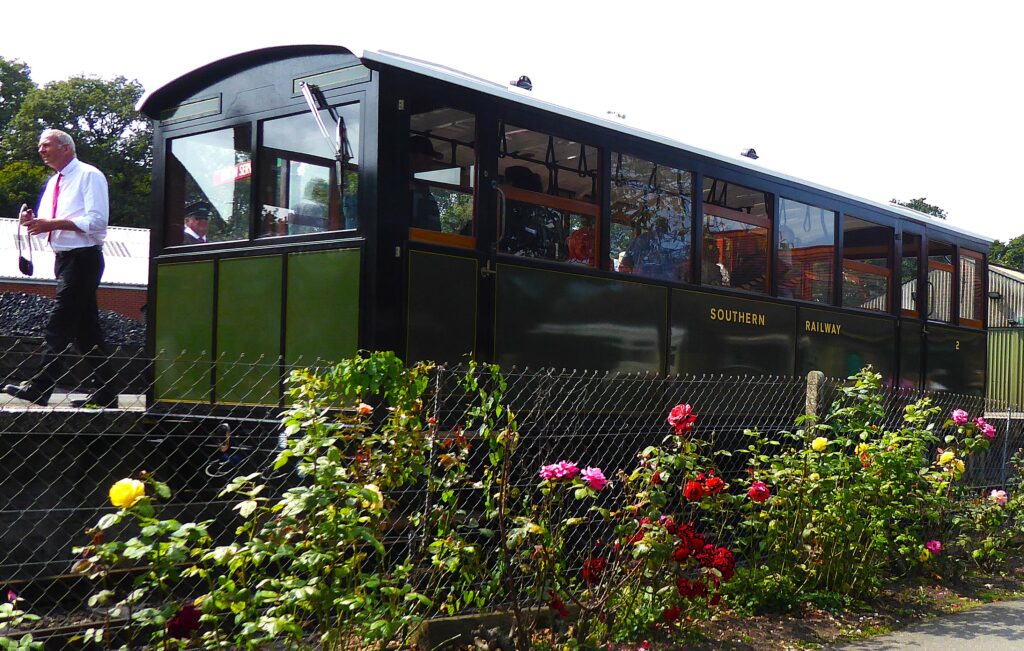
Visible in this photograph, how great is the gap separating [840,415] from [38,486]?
4.88 meters

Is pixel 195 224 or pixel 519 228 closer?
pixel 519 228

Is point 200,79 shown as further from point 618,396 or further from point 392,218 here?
point 618,396

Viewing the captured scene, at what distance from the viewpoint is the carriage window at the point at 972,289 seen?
12625 millimetres

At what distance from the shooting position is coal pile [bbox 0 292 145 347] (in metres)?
11.1

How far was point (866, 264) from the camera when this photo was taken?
10.7 m

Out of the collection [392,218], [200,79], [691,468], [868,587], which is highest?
[200,79]

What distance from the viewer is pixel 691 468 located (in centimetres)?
482

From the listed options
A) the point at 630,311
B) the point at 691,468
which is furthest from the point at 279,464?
the point at 630,311

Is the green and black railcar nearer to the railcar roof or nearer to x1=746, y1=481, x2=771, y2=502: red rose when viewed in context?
the railcar roof

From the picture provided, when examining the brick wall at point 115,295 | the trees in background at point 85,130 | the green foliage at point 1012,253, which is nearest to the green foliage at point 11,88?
the trees in background at point 85,130

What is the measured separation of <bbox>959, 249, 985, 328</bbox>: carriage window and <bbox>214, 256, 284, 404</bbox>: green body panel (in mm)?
9297

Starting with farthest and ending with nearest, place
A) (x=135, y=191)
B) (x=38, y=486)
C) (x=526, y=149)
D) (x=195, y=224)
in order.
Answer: (x=135, y=191) → (x=195, y=224) → (x=526, y=149) → (x=38, y=486)

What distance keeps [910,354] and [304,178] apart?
7.76 meters

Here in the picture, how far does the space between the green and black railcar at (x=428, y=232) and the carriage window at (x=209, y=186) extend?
0.02m
